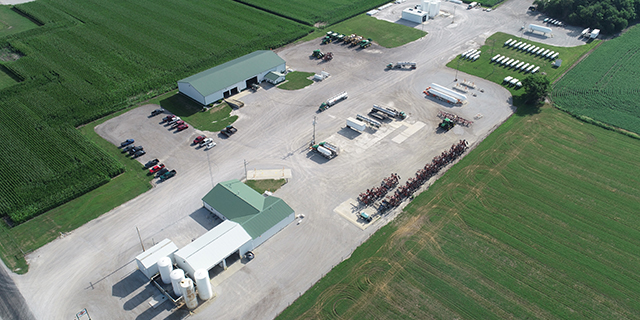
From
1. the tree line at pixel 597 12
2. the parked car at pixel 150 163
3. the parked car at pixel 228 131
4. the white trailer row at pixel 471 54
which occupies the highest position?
the tree line at pixel 597 12

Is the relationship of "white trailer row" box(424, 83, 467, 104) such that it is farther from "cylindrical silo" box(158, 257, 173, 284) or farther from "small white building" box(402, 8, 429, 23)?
"cylindrical silo" box(158, 257, 173, 284)

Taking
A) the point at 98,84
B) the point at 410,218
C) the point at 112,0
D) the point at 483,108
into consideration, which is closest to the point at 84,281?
the point at 410,218

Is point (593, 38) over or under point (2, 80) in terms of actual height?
over

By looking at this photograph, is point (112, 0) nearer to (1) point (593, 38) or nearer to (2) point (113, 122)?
(2) point (113, 122)

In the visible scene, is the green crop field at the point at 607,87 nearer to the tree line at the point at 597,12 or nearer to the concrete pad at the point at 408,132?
the tree line at the point at 597,12

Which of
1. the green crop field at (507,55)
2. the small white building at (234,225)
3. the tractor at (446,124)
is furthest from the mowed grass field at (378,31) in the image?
the small white building at (234,225)

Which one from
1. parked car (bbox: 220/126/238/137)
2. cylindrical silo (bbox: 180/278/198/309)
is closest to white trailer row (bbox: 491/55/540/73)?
parked car (bbox: 220/126/238/137)

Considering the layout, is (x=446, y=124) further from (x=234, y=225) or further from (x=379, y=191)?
(x=234, y=225)
